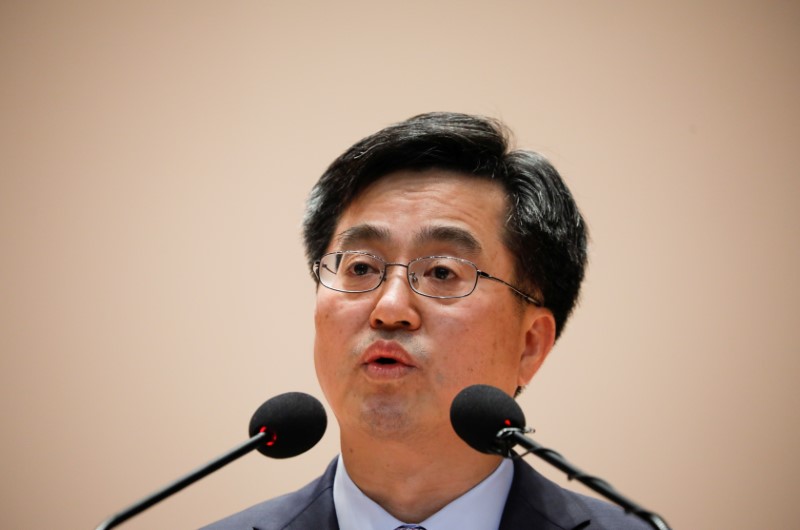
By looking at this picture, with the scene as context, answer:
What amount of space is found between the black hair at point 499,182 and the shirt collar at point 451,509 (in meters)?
0.48

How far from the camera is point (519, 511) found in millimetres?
1822

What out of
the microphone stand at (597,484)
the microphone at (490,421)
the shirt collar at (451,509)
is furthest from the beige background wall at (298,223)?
the microphone stand at (597,484)

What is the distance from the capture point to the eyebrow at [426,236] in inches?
72.0

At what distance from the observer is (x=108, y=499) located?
94.7 inches

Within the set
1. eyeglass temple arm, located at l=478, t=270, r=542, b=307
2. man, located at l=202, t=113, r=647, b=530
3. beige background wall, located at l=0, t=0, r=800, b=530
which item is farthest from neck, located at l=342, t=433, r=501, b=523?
beige background wall, located at l=0, t=0, r=800, b=530

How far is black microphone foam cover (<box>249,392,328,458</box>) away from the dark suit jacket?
0.53 meters

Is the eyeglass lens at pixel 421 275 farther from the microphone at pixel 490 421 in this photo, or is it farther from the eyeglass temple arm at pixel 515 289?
the microphone at pixel 490 421

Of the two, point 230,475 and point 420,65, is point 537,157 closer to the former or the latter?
point 420,65

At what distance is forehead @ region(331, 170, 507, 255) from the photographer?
184 cm

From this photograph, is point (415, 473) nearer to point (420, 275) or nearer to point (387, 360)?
point (387, 360)

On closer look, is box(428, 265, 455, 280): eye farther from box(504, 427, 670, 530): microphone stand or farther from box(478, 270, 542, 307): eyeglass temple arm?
box(504, 427, 670, 530): microphone stand

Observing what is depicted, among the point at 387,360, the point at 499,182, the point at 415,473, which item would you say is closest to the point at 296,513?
the point at 415,473

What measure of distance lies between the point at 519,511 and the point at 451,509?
165 millimetres

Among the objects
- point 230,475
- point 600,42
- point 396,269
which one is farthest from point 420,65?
point 230,475
